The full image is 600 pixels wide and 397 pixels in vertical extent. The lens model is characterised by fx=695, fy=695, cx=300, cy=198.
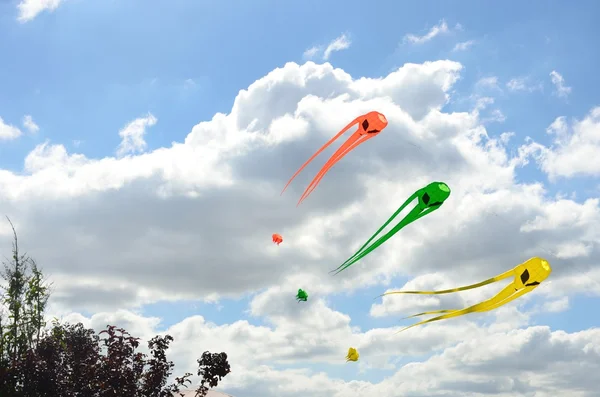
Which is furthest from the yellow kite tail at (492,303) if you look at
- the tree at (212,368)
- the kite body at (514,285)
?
the tree at (212,368)

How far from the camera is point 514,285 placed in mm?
18141

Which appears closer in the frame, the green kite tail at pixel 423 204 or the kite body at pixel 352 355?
the green kite tail at pixel 423 204

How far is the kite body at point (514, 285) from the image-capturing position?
711 inches

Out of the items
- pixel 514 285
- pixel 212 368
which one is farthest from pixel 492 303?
pixel 212 368

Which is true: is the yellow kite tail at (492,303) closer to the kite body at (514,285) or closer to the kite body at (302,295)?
the kite body at (514,285)

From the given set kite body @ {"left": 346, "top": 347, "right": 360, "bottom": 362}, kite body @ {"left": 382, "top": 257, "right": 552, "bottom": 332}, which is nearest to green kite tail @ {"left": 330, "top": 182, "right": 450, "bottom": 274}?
kite body @ {"left": 382, "top": 257, "right": 552, "bottom": 332}

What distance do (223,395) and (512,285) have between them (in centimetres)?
2268

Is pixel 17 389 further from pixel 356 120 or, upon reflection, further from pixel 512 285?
pixel 512 285

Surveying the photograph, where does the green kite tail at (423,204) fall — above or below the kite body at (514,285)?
above

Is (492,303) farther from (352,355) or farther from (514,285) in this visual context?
(352,355)

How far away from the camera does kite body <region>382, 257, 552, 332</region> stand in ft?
59.2

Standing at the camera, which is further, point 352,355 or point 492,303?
point 352,355

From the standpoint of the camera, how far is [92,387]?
74.5 ft

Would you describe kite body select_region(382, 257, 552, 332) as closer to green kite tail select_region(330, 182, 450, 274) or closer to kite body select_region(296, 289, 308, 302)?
green kite tail select_region(330, 182, 450, 274)
